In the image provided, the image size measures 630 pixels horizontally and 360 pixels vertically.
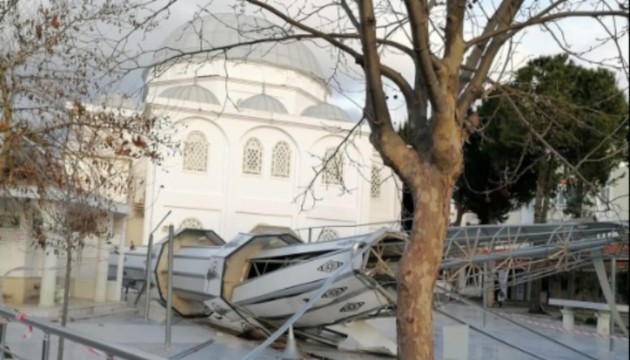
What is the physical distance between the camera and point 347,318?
16016 millimetres

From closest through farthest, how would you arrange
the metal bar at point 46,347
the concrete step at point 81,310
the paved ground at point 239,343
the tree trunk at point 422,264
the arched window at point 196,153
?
the tree trunk at point 422,264 < the metal bar at point 46,347 < the paved ground at point 239,343 < the concrete step at point 81,310 < the arched window at point 196,153

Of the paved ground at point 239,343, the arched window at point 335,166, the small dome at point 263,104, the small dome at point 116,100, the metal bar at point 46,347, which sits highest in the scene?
the small dome at point 263,104

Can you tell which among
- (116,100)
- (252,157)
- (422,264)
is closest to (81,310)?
(116,100)

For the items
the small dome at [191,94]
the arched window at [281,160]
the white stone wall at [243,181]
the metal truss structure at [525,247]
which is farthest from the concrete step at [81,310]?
the arched window at [281,160]

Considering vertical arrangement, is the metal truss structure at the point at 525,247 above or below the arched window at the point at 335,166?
below

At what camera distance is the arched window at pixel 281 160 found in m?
51.5

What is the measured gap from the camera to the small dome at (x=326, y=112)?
54.8 m

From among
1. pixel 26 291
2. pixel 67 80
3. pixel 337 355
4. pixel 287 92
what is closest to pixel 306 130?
pixel 287 92

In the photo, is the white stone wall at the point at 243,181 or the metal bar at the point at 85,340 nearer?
the metal bar at the point at 85,340

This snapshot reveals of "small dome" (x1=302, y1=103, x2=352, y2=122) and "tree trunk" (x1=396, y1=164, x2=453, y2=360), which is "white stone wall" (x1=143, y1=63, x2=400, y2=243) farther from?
"tree trunk" (x1=396, y1=164, x2=453, y2=360)

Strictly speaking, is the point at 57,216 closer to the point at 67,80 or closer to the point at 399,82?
the point at 67,80

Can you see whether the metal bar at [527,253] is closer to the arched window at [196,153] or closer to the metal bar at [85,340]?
the metal bar at [85,340]

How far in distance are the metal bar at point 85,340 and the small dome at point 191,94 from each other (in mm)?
42036

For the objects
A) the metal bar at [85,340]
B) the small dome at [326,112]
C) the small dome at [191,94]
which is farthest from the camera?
the small dome at [326,112]
